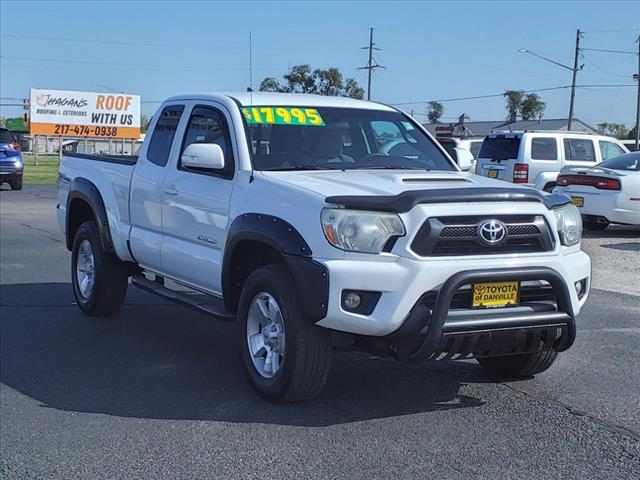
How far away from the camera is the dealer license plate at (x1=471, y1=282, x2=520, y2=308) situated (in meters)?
4.74

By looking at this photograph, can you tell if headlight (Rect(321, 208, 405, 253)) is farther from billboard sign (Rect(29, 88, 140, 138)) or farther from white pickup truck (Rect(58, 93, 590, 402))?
billboard sign (Rect(29, 88, 140, 138))

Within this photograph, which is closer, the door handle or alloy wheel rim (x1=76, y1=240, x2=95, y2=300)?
the door handle

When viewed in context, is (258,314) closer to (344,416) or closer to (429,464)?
(344,416)

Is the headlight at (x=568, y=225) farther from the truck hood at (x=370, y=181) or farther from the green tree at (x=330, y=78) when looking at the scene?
the green tree at (x=330, y=78)

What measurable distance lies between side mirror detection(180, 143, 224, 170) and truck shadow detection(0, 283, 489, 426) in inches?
59.8

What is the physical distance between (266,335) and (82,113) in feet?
195

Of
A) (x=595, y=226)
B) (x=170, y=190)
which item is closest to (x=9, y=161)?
(x=595, y=226)

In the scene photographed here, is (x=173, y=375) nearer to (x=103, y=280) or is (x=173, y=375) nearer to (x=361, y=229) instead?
(x=103, y=280)

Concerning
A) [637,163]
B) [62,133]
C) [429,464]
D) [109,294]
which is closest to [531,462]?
[429,464]

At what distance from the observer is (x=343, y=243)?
4668 millimetres

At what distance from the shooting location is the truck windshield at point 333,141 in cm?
591

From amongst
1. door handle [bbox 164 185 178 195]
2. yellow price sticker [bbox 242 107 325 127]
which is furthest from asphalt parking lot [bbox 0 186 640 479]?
yellow price sticker [bbox 242 107 325 127]

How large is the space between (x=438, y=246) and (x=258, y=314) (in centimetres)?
135

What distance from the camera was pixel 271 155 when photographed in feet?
19.2
